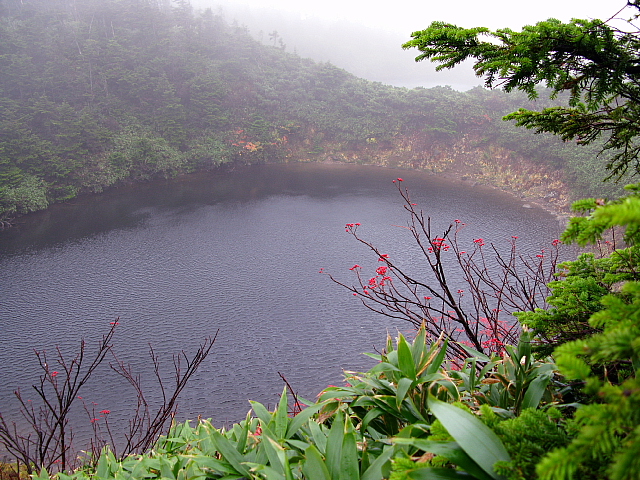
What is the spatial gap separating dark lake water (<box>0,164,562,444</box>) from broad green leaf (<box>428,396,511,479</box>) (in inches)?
228

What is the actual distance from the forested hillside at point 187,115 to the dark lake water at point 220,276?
205cm

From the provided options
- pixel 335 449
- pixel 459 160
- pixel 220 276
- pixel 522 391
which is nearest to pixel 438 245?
pixel 522 391

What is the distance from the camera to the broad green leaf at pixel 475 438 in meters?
0.90

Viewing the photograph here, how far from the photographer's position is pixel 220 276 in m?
10.2

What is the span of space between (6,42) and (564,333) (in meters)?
27.6

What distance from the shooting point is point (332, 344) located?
7652 mm

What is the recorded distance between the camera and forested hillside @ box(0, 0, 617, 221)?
1652cm

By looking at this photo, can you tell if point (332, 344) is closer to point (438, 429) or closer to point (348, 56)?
point (438, 429)

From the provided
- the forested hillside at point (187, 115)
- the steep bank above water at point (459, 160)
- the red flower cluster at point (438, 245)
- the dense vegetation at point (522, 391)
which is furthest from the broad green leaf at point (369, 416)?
the steep bank above water at point (459, 160)

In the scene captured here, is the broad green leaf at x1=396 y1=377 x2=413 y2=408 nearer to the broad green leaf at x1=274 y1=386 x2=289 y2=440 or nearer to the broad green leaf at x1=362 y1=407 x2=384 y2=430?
the broad green leaf at x1=362 y1=407 x2=384 y2=430

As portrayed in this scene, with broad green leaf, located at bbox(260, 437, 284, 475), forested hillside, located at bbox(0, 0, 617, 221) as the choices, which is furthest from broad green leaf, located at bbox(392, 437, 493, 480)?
forested hillside, located at bbox(0, 0, 617, 221)

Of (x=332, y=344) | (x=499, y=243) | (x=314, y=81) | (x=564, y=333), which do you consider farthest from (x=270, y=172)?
(x=564, y=333)

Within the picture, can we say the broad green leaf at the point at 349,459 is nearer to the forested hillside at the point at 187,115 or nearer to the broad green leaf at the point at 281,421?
the broad green leaf at the point at 281,421

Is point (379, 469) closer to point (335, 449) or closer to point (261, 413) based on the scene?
point (335, 449)
